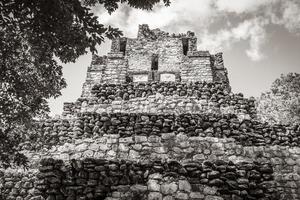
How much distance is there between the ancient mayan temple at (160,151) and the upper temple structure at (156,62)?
496 centimetres

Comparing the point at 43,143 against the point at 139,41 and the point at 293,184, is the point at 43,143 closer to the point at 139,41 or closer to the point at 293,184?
the point at 293,184

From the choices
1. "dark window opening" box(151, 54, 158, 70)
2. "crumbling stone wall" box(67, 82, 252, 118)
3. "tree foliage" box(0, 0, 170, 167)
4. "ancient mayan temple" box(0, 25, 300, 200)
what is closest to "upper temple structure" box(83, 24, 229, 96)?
"dark window opening" box(151, 54, 158, 70)

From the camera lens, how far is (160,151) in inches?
256

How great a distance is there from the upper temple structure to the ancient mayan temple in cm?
496

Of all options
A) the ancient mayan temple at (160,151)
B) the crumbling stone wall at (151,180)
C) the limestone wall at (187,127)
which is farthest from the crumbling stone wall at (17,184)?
the crumbling stone wall at (151,180)

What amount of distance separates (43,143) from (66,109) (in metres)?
4.35

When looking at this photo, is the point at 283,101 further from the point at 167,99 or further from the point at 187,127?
the point at 187,127

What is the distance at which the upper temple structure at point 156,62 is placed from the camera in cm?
1419

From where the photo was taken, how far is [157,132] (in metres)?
6.82

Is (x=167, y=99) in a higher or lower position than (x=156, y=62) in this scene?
lower

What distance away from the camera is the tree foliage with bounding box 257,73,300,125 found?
1731 cm

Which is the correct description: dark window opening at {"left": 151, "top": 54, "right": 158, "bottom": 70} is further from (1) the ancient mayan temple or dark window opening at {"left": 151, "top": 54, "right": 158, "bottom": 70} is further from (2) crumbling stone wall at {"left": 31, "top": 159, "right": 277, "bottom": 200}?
(2) crumbling stone wall at {"left": 31, "top": 159, "right": 277, "bottom": 200}

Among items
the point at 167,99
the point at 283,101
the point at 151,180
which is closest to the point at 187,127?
the point at 151,180

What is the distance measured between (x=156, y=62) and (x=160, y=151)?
11098mm
